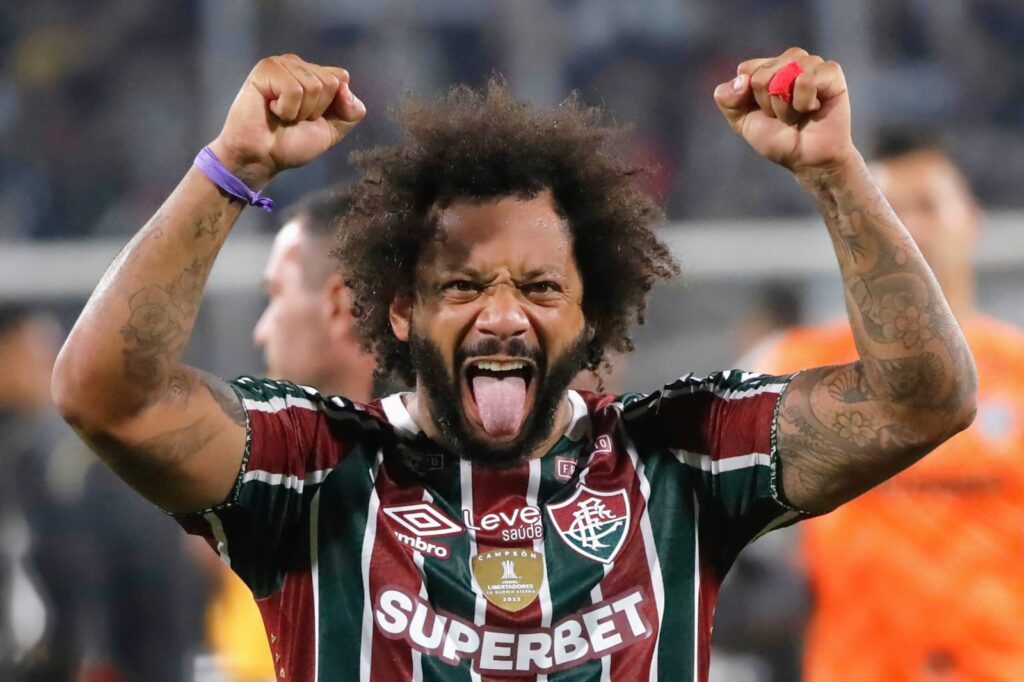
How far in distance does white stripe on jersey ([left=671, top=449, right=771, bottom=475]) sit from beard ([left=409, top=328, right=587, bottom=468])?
0.73 ft

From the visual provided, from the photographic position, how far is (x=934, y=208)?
15.6 feet

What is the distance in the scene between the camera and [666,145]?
6.78 metres

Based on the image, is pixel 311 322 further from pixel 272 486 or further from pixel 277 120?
pixel 277 120

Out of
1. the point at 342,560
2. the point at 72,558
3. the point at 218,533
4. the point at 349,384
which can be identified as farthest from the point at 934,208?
the point at 72,558

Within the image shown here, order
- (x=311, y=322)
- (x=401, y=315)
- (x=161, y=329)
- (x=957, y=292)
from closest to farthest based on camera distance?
(x=161, y=329) < (x=401, y=315) < (x=311, y=322) < (x=957, y=292)

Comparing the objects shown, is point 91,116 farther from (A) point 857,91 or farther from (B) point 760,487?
(B) point 760,487

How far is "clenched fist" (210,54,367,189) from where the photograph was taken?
235 cm

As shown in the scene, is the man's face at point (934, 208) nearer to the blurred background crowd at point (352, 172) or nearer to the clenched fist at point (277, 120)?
the blurred background crowd at point (352, 172)

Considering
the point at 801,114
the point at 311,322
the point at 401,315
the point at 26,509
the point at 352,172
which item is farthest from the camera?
the point at 352,172

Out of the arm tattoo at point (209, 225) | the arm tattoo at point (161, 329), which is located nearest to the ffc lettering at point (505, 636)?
the arm tattoo at point (161, 329)

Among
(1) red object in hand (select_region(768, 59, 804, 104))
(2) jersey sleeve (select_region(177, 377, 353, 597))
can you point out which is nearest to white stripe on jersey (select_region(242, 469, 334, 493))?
(2) jersey sleeve (select_region(177, 377, 353, 597))

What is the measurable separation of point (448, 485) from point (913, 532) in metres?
2.48

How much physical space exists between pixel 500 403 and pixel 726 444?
0.37 meters

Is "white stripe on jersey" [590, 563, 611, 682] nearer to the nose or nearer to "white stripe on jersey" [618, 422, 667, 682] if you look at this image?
"white stripe on jersey" [618, 422, 667, 682]
